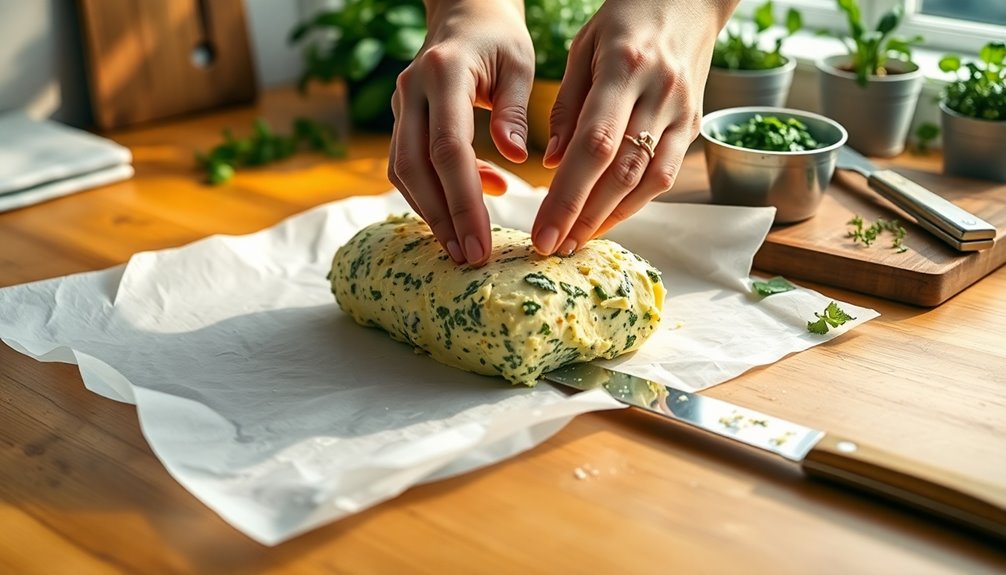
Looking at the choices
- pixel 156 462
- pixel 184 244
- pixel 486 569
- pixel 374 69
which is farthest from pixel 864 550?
pixel 374 69

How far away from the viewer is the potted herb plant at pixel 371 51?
2.03 meters

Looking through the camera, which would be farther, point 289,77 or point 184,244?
point 289,77

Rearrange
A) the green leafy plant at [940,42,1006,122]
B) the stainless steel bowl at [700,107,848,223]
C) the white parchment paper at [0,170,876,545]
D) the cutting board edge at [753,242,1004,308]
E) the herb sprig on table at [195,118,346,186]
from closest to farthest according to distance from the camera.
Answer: the white parchment paper at [0,170,876,545]
the cutting board edge at [753,242,1004,308]
the stainless steel bowl at [700,107,848,223]
the green leafy plant at [940,42,1006,122]
the herb sprig on table at [195,118,346,186]

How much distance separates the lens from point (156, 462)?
3.59ft

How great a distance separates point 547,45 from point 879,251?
0.76 meters

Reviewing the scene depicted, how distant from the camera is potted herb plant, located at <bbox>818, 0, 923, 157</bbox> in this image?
5.88 feet

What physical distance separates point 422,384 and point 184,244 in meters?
0.65

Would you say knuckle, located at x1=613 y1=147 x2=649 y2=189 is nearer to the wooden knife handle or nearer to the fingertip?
the fingertip

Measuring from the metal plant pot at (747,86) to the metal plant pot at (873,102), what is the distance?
7cm

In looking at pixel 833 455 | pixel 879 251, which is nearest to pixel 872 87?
pixel 879 251

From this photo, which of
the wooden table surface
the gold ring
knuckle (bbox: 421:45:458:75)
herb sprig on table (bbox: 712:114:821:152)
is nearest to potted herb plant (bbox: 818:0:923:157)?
herb sprig on table (bbox: 712:114:821:152)

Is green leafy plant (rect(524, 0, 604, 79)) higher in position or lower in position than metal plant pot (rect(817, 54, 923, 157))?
higher

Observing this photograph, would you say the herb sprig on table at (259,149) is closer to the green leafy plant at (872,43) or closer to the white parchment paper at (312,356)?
the white parchment paper at (312,356)

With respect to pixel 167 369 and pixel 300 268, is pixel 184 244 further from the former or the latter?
pixel 167 369
